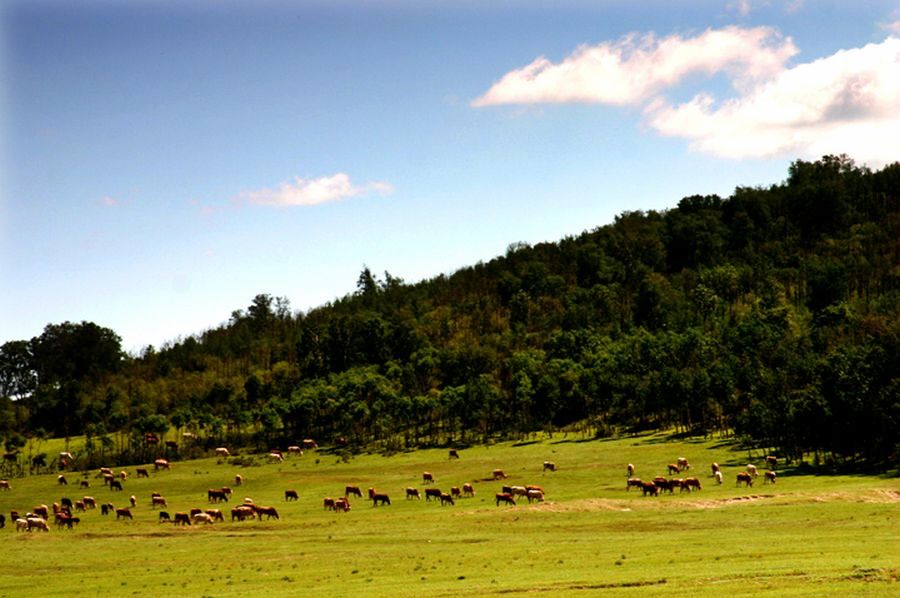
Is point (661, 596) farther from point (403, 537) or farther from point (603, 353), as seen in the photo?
point (603, 353)

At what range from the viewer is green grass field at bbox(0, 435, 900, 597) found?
4231 cm

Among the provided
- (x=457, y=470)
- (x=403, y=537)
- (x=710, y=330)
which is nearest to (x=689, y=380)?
(x=457, y=470)

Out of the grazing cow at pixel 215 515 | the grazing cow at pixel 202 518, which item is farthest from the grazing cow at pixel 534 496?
the grazing cow at pixel 202 518

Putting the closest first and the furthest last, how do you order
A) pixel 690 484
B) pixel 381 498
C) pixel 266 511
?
pixel 266 511 < pixel 690 484 < pixel 381 498

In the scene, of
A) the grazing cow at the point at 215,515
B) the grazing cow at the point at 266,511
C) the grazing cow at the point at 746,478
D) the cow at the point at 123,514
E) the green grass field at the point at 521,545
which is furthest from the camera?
the cow at the point at 123,514

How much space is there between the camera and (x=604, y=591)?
39.6 meters

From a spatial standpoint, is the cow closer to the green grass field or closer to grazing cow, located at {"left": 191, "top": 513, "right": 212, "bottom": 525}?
the green grass field

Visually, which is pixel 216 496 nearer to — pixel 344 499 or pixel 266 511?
pixel 344 499

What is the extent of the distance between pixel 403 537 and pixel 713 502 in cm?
Result: 2504

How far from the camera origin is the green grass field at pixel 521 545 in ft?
Answer: 139

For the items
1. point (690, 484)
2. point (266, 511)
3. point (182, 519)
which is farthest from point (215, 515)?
point (690, 484)

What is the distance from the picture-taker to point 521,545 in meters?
56.4

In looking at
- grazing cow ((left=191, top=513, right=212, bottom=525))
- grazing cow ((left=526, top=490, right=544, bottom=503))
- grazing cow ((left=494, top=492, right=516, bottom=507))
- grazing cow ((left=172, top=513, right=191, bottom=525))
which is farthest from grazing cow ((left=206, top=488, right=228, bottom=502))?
grazing cow ((left=526, top=490, right=544, bottom=503))

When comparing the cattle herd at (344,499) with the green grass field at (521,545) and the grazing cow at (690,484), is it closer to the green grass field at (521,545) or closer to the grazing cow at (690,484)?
the grazing cow at (690,484)
